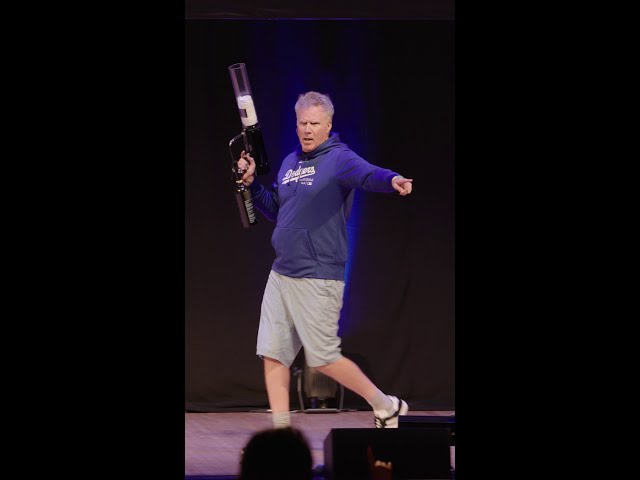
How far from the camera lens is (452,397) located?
614 centimetres

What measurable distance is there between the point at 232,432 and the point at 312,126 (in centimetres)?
171

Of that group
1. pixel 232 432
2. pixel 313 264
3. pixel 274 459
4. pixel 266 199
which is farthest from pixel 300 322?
pixel 274 459

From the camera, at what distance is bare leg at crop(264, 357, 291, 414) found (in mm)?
4613

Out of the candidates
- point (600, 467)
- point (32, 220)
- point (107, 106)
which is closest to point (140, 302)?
point (32, 220)

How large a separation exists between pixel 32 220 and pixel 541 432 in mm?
1743

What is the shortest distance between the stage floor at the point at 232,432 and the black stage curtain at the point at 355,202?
210mm

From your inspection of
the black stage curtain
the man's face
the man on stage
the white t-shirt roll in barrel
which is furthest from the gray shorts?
the black stage curtain

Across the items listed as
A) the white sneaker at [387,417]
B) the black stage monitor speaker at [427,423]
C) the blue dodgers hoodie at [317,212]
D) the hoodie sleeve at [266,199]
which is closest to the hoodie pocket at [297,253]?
the blue dodgers hoodie at [317,212]

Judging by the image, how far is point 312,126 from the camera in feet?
16.0

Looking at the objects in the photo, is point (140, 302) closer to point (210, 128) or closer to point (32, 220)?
point (32, 220)

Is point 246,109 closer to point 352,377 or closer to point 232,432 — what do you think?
point 352,377

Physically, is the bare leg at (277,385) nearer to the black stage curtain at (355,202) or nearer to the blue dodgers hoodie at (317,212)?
the blue dodgers hoodie at (317,212)

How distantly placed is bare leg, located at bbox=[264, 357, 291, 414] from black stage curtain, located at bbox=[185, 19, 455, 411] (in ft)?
4.70

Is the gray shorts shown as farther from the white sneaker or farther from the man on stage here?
the white sneaker
